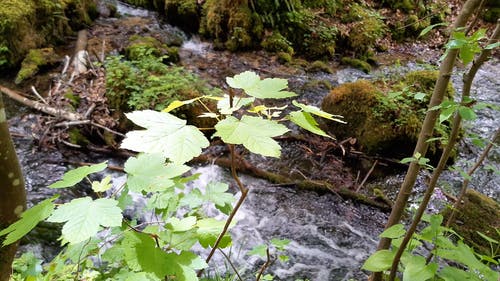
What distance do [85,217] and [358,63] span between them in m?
8.21

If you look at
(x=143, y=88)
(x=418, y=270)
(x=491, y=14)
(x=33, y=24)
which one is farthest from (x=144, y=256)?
(x=491, y=14)

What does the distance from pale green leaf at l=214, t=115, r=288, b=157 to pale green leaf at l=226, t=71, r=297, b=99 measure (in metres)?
0.11

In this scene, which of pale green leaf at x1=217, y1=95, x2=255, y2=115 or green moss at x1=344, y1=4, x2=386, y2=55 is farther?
green moss at x1=344, y1=4, x2=386, y2=55

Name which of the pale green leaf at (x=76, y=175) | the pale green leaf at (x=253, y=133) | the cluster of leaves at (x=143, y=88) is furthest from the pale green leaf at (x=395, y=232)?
the cluster of leaves at (x=143, y=88)

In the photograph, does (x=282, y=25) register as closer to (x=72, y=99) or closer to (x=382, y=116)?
(x=382, y=116)

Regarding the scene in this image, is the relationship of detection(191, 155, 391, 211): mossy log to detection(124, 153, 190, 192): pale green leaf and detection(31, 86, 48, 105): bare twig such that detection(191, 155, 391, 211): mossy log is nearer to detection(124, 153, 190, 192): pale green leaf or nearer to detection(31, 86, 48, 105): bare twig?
detection(31, 86, 48, 105): bare twig

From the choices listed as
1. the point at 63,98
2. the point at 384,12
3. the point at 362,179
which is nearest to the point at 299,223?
the point at 362,179

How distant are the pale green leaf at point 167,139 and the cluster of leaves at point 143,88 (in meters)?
4.13

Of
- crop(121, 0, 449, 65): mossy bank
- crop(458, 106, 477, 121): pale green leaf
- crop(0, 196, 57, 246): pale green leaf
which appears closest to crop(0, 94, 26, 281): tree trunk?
crop(0, 196, 57, 246): pale green leaf

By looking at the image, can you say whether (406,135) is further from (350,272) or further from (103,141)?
(103,141)

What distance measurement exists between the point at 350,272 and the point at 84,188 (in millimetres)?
3162

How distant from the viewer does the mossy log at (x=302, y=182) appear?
4.29m

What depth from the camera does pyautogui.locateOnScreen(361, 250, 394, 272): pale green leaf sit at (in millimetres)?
1632

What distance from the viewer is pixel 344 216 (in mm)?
4137
